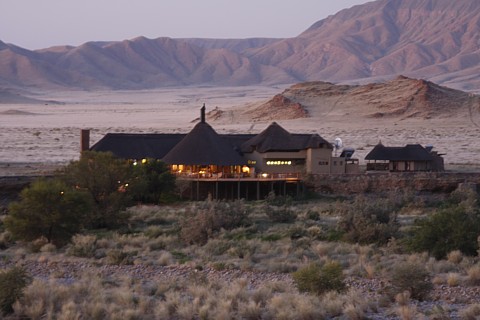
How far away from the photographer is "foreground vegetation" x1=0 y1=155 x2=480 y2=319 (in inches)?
583

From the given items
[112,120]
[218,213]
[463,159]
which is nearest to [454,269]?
[218,213]

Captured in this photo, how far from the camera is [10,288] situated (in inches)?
602

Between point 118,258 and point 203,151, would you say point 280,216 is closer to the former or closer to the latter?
point 118,258

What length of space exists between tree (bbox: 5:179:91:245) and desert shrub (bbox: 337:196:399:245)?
806cm

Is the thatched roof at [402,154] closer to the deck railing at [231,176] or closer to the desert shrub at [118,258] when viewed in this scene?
the deck railing at [231,176]

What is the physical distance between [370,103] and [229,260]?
72.4 metres

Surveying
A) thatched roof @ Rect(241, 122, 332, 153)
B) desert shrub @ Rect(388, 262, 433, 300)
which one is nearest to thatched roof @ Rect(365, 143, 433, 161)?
thatched roof @ Rect(241, 122, 332, 153)

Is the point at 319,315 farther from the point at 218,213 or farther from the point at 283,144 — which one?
the point at 283,144

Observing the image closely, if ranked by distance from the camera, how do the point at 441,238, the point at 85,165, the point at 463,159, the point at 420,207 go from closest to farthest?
the point at 441,238 < the point at 85,165 < the point at 420,207 < the point at 463,159

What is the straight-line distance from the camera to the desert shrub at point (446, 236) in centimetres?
2120

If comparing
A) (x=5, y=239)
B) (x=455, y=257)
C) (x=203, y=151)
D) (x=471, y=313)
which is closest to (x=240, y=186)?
(x=203, y=151)

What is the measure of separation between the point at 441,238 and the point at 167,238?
7.82m

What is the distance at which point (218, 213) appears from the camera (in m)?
27.0

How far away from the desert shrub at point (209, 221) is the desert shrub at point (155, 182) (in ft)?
18.7
